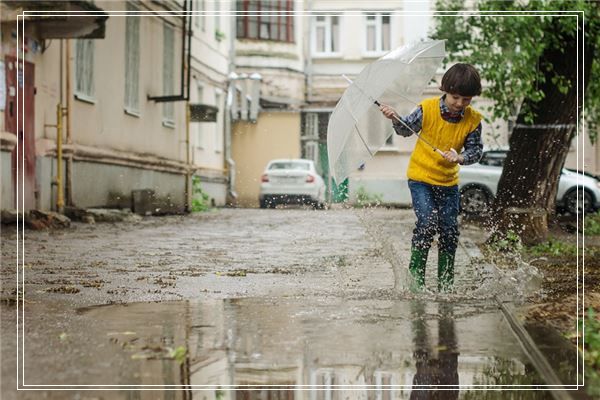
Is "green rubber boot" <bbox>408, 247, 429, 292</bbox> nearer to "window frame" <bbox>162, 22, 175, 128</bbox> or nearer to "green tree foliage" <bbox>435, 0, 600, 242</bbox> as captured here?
"green tree foliage" <bbox>435, 0, 600, 242</bbox>

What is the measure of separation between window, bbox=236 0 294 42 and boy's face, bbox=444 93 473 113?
35.4 meters

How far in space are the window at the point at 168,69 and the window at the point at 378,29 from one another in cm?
1567

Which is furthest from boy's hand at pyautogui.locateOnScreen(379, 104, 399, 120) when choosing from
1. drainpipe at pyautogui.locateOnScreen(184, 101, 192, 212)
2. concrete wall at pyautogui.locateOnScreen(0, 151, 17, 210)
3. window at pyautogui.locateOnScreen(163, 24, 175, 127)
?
drainpipe at pyautogui.locateOnScreen(184, 101, 192, 212)

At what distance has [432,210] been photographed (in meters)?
7.77

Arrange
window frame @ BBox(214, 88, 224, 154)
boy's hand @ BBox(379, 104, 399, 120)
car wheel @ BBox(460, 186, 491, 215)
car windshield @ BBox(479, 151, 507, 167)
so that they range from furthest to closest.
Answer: window frame @ BBox(214, 88, 224, 154), car windshield @ BBox(479, 151, 507, 167), car wheel @ BBox(460, 186, 491, 215), boy's hand @ BBox(379, 104, 399, 120)

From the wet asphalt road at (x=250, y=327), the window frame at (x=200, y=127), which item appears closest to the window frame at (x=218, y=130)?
the window frame at (x=200, y=127)

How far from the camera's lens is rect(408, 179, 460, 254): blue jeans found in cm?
776

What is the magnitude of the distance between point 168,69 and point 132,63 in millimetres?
3532

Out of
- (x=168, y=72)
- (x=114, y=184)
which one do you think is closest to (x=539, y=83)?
(x=114, y=184)

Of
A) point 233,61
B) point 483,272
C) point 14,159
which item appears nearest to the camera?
point 483,272

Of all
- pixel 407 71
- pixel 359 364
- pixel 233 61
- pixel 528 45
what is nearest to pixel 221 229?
pixel 528 45

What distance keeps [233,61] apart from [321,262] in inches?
1235

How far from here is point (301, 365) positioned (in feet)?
15.8

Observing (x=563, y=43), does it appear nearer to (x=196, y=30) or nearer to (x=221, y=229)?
(x=221, y=229)
